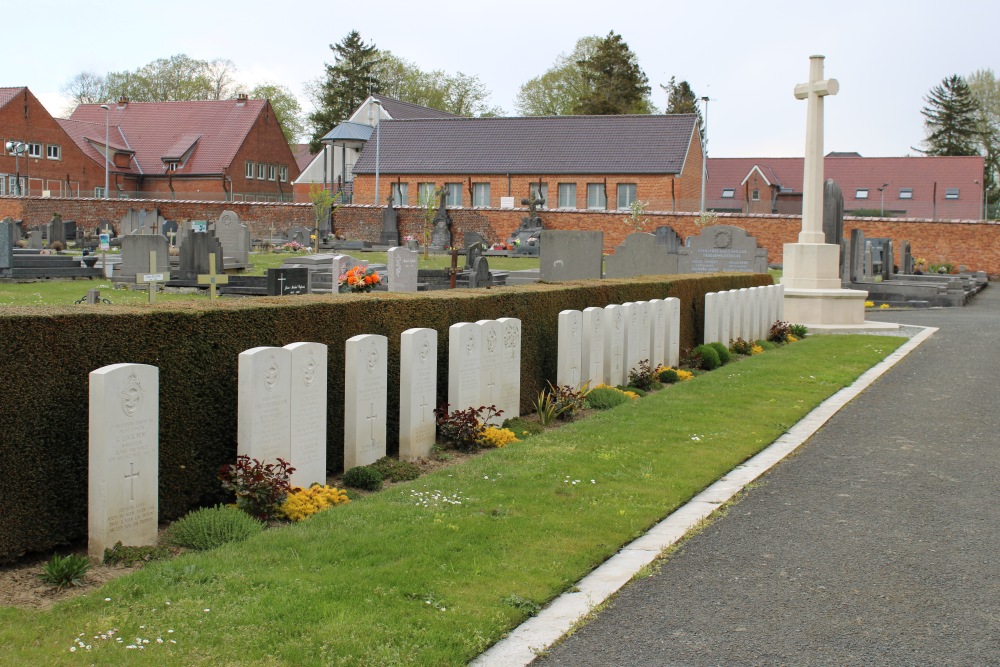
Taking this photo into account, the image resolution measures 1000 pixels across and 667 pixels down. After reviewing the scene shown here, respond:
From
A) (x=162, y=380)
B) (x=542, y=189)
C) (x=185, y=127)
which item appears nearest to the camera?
(x=162, y=380)

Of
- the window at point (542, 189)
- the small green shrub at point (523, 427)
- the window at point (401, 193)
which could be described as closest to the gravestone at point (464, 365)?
the small green shrub at point (523, 427)

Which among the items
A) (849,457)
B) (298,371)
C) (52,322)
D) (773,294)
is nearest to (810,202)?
(773,294)

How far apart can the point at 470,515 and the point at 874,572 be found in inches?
93.1

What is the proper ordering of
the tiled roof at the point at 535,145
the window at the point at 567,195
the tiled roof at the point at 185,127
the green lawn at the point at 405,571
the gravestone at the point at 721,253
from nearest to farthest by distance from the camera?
1. the green lawn at the point at 405,571
2. the gravestone at the point at 721,253
3. the tiled roof at the point at 535,145
4. the window at the point at 567,195
5. the tiled roof at the point at 185,127

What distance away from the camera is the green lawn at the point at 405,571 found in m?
4.42

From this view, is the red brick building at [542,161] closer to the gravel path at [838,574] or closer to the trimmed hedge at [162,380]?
the gravel path at [838,574]

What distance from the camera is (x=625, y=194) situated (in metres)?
58.2

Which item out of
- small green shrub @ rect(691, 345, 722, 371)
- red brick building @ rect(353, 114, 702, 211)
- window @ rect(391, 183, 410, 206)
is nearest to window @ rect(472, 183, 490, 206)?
red brick building @ rect(353, 114, 702, 211)

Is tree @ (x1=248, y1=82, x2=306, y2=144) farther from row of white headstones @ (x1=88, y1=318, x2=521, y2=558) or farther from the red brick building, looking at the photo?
row of white headstones @ (x1=88, y1=318, x2=521, y2=558)

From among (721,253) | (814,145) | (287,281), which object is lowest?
Answer: (287,281)

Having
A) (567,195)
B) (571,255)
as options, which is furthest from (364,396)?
(567,195)

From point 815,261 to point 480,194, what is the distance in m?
40.6

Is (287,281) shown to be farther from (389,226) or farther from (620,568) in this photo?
(389,226)

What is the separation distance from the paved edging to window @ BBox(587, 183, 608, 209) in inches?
1947
